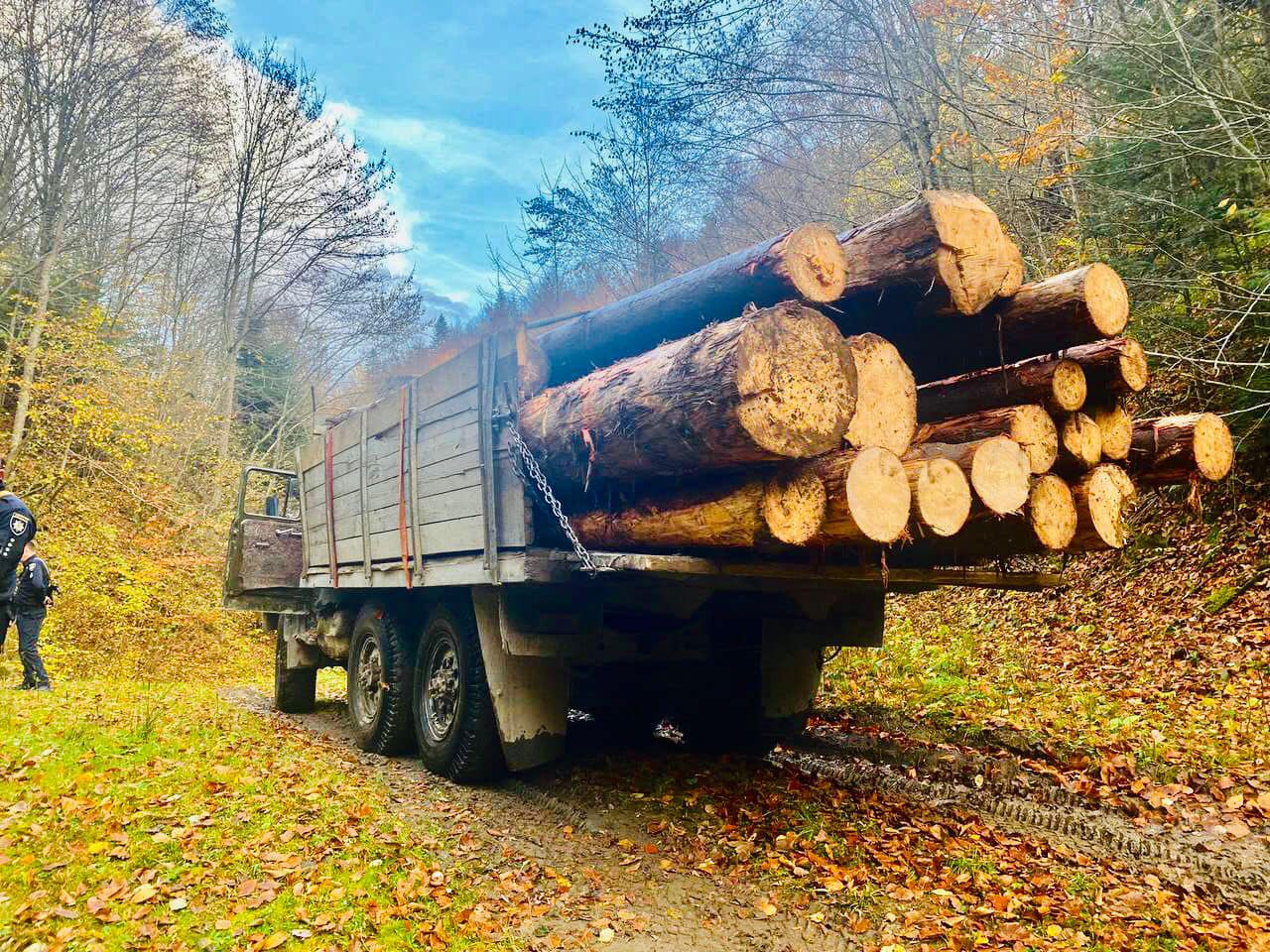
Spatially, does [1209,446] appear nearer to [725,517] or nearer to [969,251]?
[969,251]

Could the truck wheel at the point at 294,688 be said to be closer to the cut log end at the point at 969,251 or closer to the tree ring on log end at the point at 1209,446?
the cut log end at the point at 969,251

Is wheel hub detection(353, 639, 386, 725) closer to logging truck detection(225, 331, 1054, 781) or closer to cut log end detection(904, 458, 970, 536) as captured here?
logging truck detection(225, 331, 1054, 781)

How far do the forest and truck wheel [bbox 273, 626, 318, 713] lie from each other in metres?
0.80

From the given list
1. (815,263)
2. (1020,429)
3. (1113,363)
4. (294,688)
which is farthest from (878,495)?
Result: (294,688)

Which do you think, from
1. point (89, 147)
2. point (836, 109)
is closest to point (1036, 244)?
point (836, 109)

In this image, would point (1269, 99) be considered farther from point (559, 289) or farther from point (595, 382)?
point (559, 289)

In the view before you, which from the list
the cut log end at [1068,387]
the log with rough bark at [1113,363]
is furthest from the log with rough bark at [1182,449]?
the cut log end at [1068,387]

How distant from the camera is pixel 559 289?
16438mm

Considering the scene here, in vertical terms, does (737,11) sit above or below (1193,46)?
above

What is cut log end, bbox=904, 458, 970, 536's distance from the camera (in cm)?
311

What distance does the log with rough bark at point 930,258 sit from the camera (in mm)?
3373

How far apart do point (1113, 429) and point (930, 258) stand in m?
1.45

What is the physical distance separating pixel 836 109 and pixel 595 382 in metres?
10.5

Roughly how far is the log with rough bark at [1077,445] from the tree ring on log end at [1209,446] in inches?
22.7
